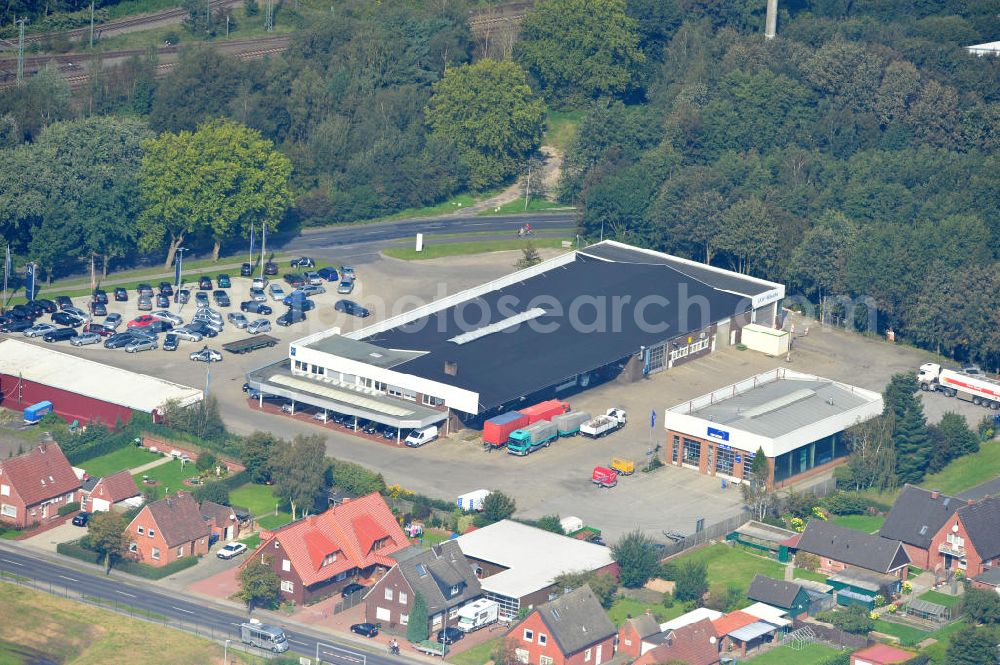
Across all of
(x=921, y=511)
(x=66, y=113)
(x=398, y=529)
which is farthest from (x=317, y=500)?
(x=66, y=113)

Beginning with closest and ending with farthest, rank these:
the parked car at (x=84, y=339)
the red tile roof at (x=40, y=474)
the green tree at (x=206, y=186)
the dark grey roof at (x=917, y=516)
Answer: the dark grey roof at (x=917, y=516) → the red tile roof at (x=40, y=474) → the parked car at (x=84, y=339) → the green tree at (x=206, y=186)

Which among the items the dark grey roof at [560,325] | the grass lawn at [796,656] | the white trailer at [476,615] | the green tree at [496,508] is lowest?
the grass lawn at [796,656]

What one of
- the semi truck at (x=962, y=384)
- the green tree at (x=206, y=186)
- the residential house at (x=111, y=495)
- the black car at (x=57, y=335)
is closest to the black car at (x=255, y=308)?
the green tree at (x=206, y=186)

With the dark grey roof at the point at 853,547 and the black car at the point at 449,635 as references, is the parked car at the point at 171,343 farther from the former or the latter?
the dark grey roof at the point at 853,547

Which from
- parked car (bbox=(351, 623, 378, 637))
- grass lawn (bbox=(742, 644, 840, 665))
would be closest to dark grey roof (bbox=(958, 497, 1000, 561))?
grass lawn (bbox=(742, 644, 840, 665))

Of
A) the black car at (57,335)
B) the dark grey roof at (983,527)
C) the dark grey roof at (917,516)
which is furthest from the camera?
the black car at (57,335)

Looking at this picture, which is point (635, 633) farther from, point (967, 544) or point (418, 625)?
point (967, 544)

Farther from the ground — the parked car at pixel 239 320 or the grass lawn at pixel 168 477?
the parked car at pixel 239 320

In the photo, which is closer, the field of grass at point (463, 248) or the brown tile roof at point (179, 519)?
the brown tile roof at point (179, 519)
